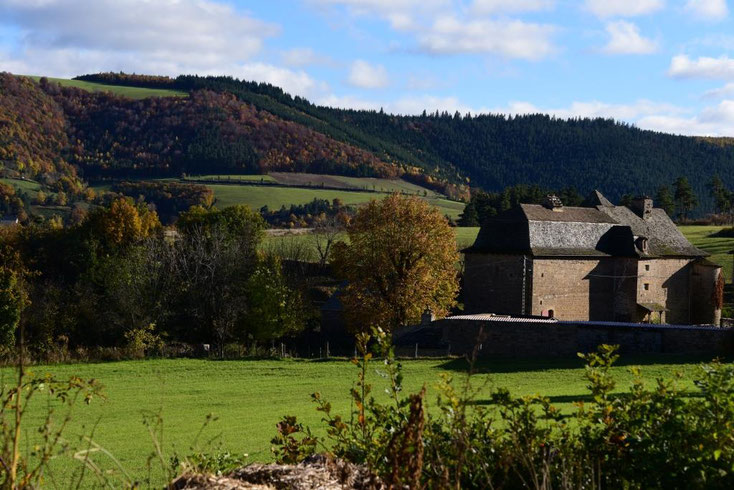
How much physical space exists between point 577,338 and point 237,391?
15213 mm

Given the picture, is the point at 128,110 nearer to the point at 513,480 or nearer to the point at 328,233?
the point at 328,233

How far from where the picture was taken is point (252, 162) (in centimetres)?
17188

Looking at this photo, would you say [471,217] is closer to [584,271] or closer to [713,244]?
[713,244]

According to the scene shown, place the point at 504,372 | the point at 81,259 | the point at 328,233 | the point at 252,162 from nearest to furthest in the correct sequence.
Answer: the point at 504,372 → the point at 81,259 → the point at 328,233 → the point at 252,162

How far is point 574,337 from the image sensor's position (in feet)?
124

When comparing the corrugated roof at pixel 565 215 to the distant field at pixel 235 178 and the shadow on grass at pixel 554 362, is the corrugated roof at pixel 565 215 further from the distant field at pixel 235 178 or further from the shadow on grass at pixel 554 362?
the distant field at pixel 235 178

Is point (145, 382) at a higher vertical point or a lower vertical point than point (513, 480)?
lower

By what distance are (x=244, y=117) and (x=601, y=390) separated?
18559 centimetres

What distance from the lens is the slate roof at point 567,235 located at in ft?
171

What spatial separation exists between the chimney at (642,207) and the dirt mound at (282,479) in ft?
183

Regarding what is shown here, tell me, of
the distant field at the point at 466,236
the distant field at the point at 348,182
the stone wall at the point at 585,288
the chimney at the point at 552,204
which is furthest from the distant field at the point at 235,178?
the stone wall at the point at 585,288

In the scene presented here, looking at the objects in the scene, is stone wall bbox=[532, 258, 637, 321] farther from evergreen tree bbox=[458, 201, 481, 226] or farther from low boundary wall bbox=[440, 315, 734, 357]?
evergreen tree bbox=[458, 201, 481, 226]

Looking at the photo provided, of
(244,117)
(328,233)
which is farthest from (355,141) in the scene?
(328,233)

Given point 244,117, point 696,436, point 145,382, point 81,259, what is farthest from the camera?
point 244,117
